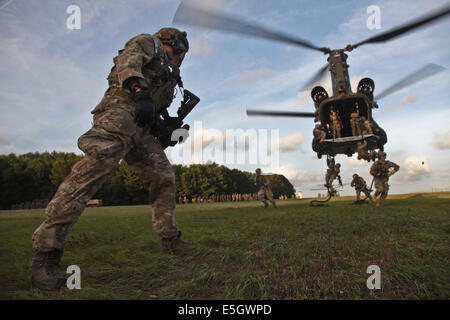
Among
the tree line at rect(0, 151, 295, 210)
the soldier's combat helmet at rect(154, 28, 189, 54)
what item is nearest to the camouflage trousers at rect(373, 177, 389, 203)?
the soldier's combat helmet at rect(154, 28, 189, 54)

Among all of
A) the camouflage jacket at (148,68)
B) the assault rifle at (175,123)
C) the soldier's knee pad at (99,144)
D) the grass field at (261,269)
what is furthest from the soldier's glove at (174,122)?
the grass field at (261,269)

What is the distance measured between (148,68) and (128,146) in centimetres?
98

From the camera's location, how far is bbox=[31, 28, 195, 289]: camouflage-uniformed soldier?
2.21 metres

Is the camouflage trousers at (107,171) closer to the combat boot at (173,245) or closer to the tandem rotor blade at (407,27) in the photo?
the combat boot at (173,245)

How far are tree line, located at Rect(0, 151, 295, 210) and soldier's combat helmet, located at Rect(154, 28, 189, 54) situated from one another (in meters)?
29.5

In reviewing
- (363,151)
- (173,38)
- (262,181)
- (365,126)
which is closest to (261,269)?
(173,38)

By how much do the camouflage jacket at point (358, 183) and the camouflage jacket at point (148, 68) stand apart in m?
12.8

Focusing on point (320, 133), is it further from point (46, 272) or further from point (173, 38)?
point (46, 272)

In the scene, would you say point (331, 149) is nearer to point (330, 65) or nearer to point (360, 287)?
point (330, 65)

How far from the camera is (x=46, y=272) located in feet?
7.02

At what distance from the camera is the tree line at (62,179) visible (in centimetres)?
3941

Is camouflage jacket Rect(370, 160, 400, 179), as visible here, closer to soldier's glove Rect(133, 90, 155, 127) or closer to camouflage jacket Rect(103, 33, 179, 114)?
camouflage jacket Rect(103, 33, 179, 114)

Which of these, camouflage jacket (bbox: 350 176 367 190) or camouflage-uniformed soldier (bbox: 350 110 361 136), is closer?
camouflage jacket (bbox: 350 176 367 190)

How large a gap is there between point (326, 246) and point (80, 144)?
2687 millimetres
